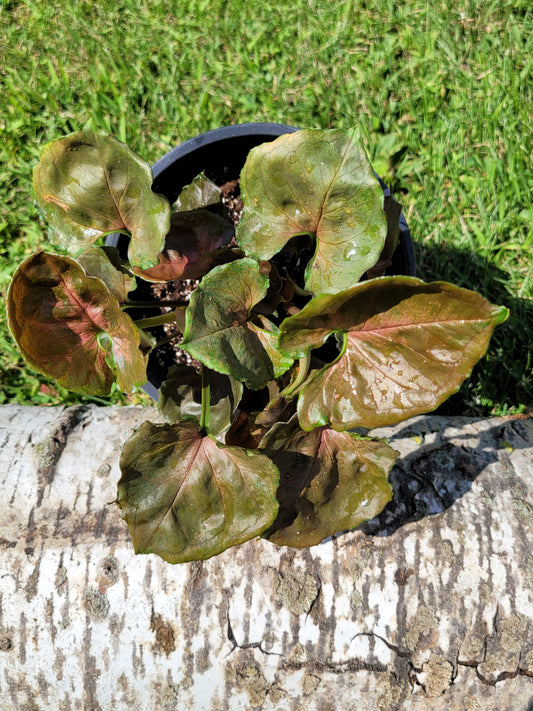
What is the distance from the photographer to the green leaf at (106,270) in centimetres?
110

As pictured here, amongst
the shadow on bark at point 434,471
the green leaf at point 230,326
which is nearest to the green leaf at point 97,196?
the green leaf at point 230,326

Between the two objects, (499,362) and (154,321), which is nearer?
(154,321)

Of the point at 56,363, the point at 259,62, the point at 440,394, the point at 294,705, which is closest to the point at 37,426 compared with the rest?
the point at 56,363

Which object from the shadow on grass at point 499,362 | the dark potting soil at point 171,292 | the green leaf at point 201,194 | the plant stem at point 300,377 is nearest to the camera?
the plant stem at point 300,377

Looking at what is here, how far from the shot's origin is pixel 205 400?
3.59ft

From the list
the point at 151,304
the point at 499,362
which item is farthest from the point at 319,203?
the point at 499,362

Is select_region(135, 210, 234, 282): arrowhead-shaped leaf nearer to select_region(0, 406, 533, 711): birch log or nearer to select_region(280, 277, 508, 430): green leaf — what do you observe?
select_region(280, 277, 508, 430): green leaf

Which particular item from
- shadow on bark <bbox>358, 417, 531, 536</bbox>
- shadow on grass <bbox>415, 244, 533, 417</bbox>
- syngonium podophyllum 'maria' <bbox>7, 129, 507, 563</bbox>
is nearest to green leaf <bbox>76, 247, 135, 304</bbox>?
syngonium podophyllum 'maria' <bbox>7, 129, 507, 563</bbox>

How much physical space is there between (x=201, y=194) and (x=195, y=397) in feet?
1.33

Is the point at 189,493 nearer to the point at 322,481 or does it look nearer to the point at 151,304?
the point at 322,481

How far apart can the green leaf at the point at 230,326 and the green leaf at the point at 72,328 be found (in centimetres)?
11

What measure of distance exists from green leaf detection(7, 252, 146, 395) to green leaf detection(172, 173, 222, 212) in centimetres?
32

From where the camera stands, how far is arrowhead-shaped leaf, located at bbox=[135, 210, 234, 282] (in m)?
1.14

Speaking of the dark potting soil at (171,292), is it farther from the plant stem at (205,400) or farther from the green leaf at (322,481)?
the green leaf at (322,481)
